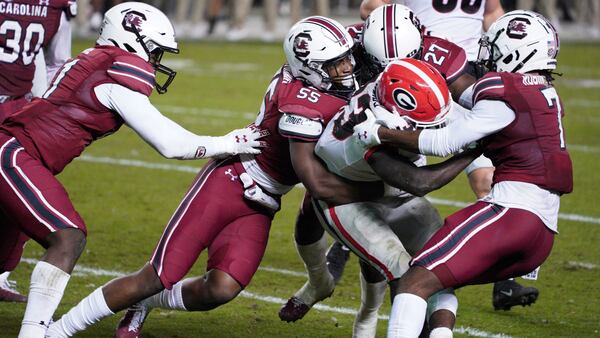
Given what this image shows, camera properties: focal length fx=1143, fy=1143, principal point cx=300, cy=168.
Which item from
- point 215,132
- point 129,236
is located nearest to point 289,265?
point 129,236

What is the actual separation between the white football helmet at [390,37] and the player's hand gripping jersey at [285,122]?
27 cm

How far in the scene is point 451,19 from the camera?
6.81m

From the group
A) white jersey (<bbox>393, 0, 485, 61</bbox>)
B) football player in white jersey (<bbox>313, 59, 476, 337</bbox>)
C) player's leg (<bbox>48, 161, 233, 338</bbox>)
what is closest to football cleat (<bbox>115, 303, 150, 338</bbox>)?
player's leg (<bbox>48, 161, 233, 338</bbox>)

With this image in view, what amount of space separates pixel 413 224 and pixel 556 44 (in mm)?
1006

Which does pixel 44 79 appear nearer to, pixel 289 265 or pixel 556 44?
pixel 289 265

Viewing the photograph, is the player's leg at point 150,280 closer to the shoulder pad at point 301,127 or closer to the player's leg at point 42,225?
the player's leg at point 42,225

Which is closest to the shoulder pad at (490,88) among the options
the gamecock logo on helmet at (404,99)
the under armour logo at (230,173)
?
the gamecock logo on helmet at (404,99)

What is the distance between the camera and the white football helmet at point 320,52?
499cm

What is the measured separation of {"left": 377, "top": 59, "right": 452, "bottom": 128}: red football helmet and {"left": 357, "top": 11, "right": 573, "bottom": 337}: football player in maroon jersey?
0.33ft

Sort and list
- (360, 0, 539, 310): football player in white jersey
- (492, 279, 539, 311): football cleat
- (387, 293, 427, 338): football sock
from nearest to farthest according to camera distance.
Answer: (387, 293, 427, 338): football sock
(492, 279, 539, 311): football cleat
(360, 0, 539, 310): football player in white jersey

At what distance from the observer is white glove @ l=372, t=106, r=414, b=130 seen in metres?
4.62

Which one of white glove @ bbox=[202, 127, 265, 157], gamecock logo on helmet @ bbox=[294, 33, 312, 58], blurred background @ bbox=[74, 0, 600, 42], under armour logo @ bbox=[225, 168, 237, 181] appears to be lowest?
blurred background @ bbox=[74, 0, 600, 42]

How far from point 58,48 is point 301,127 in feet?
7.83

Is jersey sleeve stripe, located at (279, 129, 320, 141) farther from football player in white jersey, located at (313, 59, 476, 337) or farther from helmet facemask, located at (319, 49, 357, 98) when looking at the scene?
helmet facemask, located at (319, 49, 357, 98)
